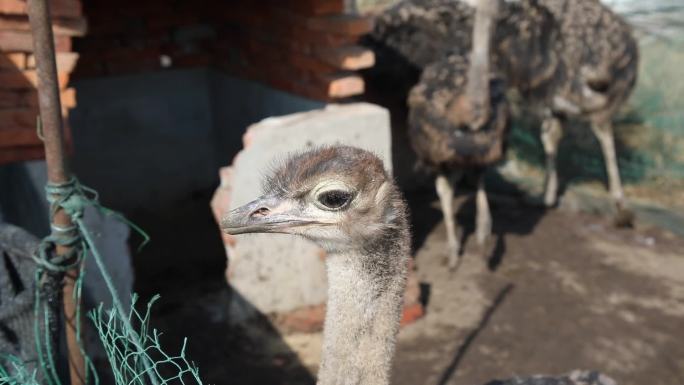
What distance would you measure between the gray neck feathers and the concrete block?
2301 millimetres

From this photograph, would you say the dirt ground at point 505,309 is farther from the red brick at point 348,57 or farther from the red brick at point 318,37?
the red brick at point 318,37

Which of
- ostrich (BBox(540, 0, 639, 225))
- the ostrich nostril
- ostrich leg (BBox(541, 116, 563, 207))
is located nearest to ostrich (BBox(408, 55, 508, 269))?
ostrich (BBox(540, 0, 639, 225))

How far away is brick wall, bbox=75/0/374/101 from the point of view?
213 inches

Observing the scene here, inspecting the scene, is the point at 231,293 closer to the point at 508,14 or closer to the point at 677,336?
the point at 677,336

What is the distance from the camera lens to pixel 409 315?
206 inches

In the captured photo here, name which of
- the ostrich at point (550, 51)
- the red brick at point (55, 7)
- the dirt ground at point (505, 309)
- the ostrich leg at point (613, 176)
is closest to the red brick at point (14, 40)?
the red brick at point (55, 7)

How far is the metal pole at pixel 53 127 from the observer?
7.97 feet

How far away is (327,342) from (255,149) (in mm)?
2425

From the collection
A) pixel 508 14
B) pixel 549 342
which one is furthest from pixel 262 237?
pixel 508 14

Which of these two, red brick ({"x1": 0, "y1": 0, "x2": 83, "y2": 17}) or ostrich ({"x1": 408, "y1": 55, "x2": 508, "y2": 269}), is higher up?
red brick ({"x1": 0, "y1": 0, "x2": 83, "y2": 17})

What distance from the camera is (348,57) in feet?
17.4

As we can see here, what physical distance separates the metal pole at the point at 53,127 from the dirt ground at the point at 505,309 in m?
1.80

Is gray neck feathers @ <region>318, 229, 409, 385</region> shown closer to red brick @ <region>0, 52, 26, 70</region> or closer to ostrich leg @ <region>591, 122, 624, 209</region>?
red brick @ <region>0, 52, 26, 70</region>

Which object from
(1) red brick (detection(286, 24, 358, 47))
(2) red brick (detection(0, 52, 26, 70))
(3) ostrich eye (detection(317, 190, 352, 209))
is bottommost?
(1) red brick (detection(286, 24, 358, 47))
